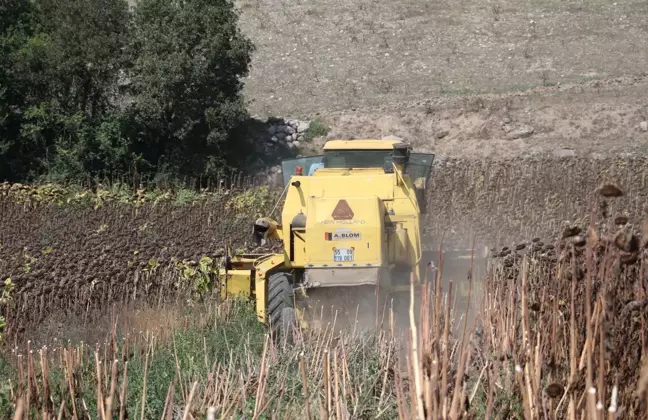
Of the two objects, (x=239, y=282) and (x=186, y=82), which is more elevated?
(x=186, y=82)

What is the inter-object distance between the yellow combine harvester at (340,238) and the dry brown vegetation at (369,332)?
43cm

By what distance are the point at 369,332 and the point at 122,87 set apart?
18890mm

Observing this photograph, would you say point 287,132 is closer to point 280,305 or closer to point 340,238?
point 340,238

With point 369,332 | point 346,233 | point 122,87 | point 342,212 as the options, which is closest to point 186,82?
point 122,87

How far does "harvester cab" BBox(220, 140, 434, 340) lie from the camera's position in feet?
31.0

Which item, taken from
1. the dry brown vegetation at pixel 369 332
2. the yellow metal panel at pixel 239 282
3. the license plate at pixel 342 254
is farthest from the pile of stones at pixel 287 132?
the license plate at pixel 342 254

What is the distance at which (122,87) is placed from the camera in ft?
84.9

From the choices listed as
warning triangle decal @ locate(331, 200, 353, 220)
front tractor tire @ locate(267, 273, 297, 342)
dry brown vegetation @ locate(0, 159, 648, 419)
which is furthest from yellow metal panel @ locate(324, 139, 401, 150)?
front tractor tire @ locate(267, 273, 297, 342)

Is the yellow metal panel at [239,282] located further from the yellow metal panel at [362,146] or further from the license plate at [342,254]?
the yellow metal panel at [362,146]

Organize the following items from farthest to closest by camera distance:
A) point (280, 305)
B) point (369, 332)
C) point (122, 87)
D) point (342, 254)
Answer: point (122, 87) < point (342, 254) < point (280, 305) < point (369, 332)

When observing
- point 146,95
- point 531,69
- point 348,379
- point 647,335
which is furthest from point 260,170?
point 647,335

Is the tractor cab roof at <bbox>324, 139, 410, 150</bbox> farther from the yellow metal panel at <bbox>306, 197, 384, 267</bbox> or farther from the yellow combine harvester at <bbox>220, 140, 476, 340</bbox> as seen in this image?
the yellow metal panel at <bbox>306, 197, 384, 267</bbox>

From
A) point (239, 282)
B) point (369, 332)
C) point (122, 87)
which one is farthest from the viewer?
point (122, 87)

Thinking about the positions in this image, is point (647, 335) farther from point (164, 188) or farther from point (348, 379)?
point (164, 188)
